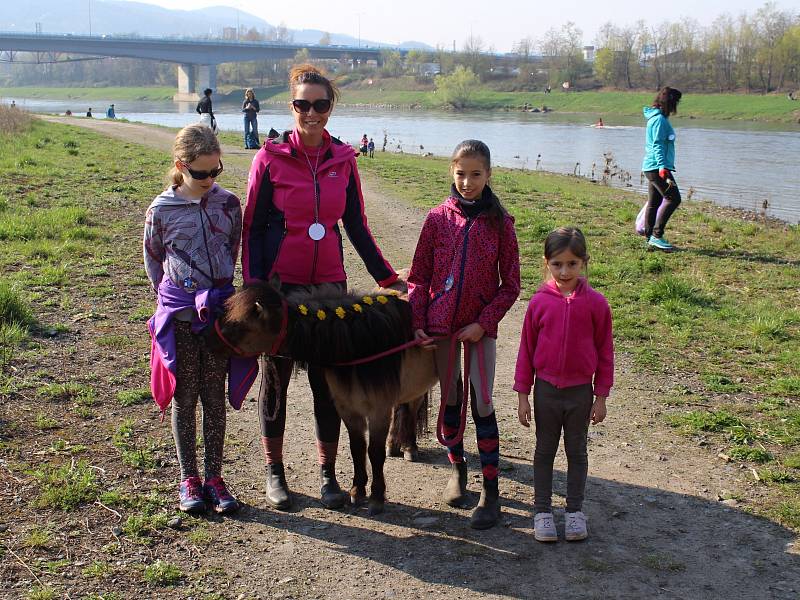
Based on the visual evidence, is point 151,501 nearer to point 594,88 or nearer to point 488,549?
point 488,549

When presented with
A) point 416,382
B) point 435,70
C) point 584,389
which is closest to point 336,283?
point 416,382

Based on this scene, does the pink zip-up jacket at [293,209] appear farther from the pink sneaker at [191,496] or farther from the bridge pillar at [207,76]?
the bridge pillar at [207,76]

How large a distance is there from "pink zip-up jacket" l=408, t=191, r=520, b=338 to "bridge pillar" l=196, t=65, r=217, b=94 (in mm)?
79150

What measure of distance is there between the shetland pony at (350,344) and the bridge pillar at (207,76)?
79043 millimetres

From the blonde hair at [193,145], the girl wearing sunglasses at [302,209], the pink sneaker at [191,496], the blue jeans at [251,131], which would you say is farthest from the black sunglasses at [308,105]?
the blue jeans at [251,131]

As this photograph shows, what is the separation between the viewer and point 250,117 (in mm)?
21312

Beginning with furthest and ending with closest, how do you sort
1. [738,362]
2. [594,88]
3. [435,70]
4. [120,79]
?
[120,79], [435,70], [594,88], [738,362]

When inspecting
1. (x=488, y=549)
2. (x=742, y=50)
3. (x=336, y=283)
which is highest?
(x=742, y=50)

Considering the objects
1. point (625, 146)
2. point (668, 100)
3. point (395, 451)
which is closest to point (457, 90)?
point (625, 146)

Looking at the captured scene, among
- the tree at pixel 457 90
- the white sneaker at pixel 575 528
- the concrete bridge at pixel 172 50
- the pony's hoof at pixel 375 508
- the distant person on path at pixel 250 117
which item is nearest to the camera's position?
the white sneaker at pixel 575 528

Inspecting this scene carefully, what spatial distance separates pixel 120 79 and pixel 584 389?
132 metres

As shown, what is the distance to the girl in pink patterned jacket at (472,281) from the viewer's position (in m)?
4.02

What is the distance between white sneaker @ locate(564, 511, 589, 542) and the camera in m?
4.00

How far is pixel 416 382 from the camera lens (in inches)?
176
